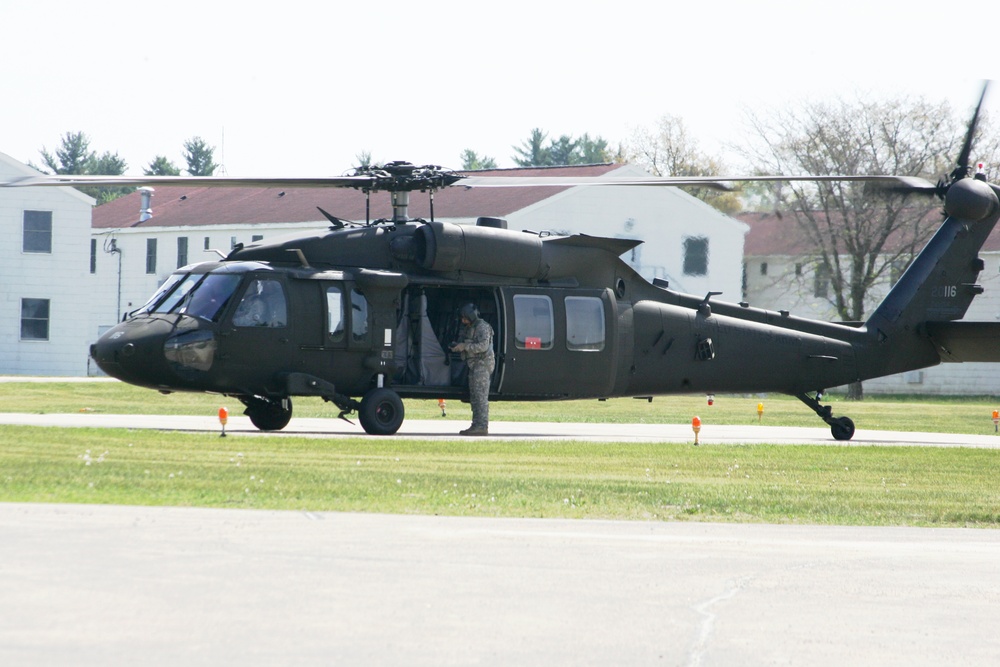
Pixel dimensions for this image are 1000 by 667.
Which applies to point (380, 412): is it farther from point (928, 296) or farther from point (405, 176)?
point (928, 296)

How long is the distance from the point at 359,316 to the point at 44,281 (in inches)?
1619

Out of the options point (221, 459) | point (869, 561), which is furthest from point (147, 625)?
point (221, 459)

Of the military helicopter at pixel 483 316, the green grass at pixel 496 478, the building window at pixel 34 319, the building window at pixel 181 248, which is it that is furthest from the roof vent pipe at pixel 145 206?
the green grass at pixel 496 478

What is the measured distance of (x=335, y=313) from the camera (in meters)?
20.7

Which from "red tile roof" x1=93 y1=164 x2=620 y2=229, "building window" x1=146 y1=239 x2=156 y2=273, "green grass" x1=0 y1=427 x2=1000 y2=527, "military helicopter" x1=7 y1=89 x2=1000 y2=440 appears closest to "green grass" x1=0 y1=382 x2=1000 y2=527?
"green grass" x1=0 y1=427 x2=1000 y2=527

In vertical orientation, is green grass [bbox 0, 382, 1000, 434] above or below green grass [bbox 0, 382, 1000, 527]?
below

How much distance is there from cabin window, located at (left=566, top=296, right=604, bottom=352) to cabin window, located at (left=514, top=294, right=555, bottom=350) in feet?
1.11

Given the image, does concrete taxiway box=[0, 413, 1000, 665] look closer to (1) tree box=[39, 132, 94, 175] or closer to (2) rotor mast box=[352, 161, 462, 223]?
(2) rotor mast box=[352, 161, 462, 223]

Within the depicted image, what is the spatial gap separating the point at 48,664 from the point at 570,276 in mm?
17352

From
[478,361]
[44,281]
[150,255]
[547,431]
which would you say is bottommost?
[547,431]

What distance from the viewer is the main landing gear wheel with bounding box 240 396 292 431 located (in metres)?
21.6

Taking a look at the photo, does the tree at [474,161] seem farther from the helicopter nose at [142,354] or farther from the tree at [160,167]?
the helicopter nose at [142,354]

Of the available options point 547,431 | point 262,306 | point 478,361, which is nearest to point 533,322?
point 478,361

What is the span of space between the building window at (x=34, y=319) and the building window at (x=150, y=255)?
39.5 feet
